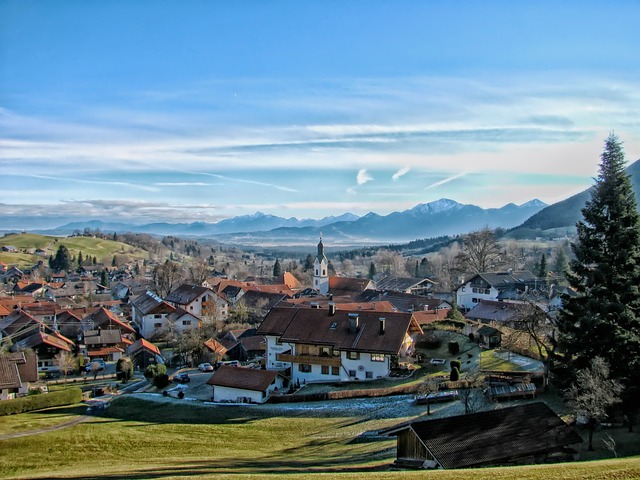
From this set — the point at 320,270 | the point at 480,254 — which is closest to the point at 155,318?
the point at 320,270

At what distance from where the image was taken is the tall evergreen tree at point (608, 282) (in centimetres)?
2472

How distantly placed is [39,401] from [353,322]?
27334 millimetres

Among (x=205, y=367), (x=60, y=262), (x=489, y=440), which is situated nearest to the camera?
(x=489, y=440)

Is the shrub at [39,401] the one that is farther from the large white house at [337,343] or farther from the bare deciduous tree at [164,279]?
the bare deciduous tree at [164,279]

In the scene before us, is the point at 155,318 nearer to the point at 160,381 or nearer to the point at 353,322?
the point at 160,381

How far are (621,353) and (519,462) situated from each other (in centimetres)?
874

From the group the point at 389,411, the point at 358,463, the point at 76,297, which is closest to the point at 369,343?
the point at 389,411

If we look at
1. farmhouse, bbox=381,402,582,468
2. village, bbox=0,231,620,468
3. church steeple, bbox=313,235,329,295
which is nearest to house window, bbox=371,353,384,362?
village, bbox=0,231,620,468

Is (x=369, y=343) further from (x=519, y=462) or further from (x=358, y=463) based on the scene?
(x=519, y=462)

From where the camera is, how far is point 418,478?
51.6 feet

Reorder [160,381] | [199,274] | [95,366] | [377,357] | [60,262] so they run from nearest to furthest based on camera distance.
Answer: [377,357]
[160,381]
[95,366]
[199,274]
[60,262]

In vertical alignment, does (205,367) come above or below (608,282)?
below

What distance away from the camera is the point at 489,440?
20.7 metres

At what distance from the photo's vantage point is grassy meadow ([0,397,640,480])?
21906mm
